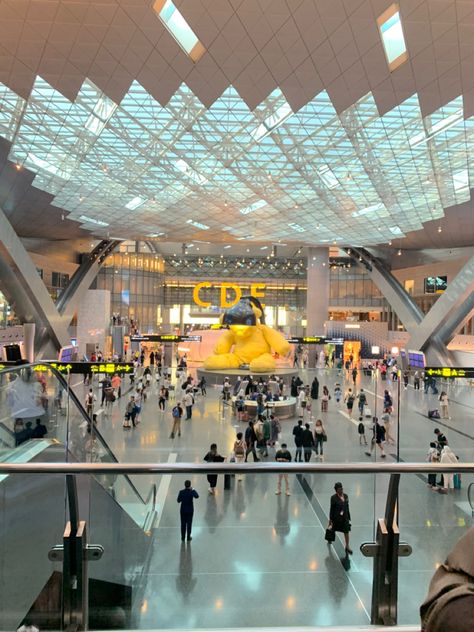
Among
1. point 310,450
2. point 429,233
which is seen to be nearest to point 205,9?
point 310,450

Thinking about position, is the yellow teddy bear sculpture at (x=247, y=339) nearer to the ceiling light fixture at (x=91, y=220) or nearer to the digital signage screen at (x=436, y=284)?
the ceiling light fixture at (x=91, y=220)

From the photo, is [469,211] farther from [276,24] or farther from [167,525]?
[167,525]

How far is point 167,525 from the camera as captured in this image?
16.3 feet

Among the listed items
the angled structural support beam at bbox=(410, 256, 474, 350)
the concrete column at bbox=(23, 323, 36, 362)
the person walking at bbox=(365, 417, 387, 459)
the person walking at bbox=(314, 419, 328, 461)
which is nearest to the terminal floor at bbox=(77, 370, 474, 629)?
the person walking at bbox=(314, 419, 328, 461)

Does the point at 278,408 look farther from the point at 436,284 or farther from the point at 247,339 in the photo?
the point at 436,284

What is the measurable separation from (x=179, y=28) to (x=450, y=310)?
26757 mm

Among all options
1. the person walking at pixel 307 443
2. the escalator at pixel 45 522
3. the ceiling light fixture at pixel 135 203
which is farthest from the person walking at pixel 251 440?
the ceiling light fixture at pixel 135 203

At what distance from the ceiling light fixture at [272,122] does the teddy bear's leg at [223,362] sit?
12.7 meters

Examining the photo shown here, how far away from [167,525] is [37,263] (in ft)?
134

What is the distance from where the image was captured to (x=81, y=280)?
147 ft

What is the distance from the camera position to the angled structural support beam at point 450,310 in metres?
31.1

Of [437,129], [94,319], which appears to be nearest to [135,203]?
[94,319]

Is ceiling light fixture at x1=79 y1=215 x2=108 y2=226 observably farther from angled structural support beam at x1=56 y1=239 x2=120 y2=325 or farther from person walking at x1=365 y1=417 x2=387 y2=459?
person walking at x1=365 y1=417 x2=387 y2=459

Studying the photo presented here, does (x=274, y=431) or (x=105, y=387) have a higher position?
(x=105, y=387)
